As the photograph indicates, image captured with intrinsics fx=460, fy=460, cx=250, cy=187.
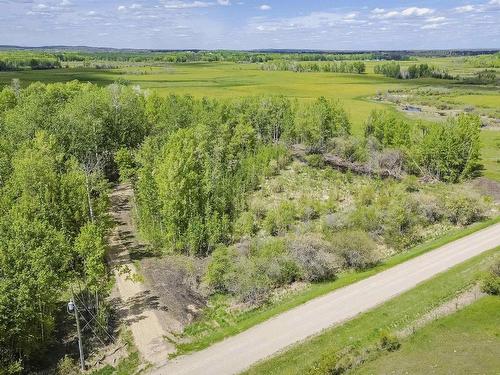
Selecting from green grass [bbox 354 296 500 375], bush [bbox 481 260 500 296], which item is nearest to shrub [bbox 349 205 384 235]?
bush [bbox 481 260 500 296]

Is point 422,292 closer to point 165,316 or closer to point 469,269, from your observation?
point 469,269

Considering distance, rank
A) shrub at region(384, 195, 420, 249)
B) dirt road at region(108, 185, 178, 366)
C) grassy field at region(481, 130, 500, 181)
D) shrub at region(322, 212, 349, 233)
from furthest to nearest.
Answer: grassy field at region(481, 130, 500, 181)
shrub at region(384, 195, 420, 249)
shrub at region(322, 212, 349, 233)
dirt road at region(108, 185, 178, 366)

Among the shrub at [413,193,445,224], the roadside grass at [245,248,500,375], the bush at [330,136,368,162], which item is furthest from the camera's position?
the bush at [330,136,368,162]

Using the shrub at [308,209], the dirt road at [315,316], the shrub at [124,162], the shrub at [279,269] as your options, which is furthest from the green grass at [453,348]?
the shrub at [124,162]

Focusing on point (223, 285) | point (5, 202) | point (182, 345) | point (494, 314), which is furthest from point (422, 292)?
point (5, 202)

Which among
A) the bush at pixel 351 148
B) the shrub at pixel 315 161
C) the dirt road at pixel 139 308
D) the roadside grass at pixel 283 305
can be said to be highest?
the bush at pixel 351 148

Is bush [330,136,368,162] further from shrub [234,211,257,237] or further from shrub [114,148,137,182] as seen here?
shrub [114,148,137,182]

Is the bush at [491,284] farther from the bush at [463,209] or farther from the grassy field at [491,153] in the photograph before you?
the grassy field at [491,153]
